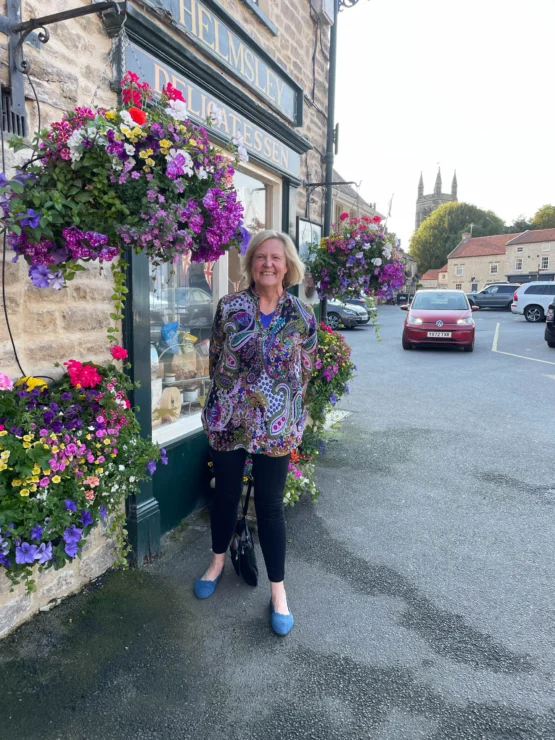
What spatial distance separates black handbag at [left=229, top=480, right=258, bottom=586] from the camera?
2.83 m

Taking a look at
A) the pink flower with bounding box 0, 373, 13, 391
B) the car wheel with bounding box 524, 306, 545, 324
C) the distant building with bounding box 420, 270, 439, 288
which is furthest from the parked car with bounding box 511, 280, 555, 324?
the distant building with bounding box 420, 270, 439, 288

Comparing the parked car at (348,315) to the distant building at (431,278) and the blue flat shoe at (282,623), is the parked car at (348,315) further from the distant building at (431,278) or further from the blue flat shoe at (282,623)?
the distant building at (431,278)

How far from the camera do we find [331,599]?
2770mm

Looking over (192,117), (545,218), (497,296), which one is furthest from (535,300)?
(545,218)

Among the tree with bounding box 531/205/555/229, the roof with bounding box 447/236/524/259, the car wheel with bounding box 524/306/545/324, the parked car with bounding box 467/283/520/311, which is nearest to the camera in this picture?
the car wheel with bounding box 524/306/545/324

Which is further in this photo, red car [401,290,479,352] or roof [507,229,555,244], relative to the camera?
roof [507,229,555,244]

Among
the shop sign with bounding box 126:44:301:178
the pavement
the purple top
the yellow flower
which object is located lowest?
the pavement

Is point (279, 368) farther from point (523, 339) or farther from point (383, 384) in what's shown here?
point (523, 339)

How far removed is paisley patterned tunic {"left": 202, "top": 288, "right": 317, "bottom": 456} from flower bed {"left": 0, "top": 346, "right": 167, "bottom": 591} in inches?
16.0

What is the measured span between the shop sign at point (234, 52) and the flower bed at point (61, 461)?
235cm

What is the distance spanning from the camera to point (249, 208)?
→ 470 cm

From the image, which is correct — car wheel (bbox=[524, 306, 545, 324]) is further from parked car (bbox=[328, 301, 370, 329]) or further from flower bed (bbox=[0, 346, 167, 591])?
flower bed (bbox=[0, 346, 167, 591])

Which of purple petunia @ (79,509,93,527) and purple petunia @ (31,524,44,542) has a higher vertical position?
purple petunia @ (31,524,44,542)

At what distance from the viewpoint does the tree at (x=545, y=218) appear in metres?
61.6
